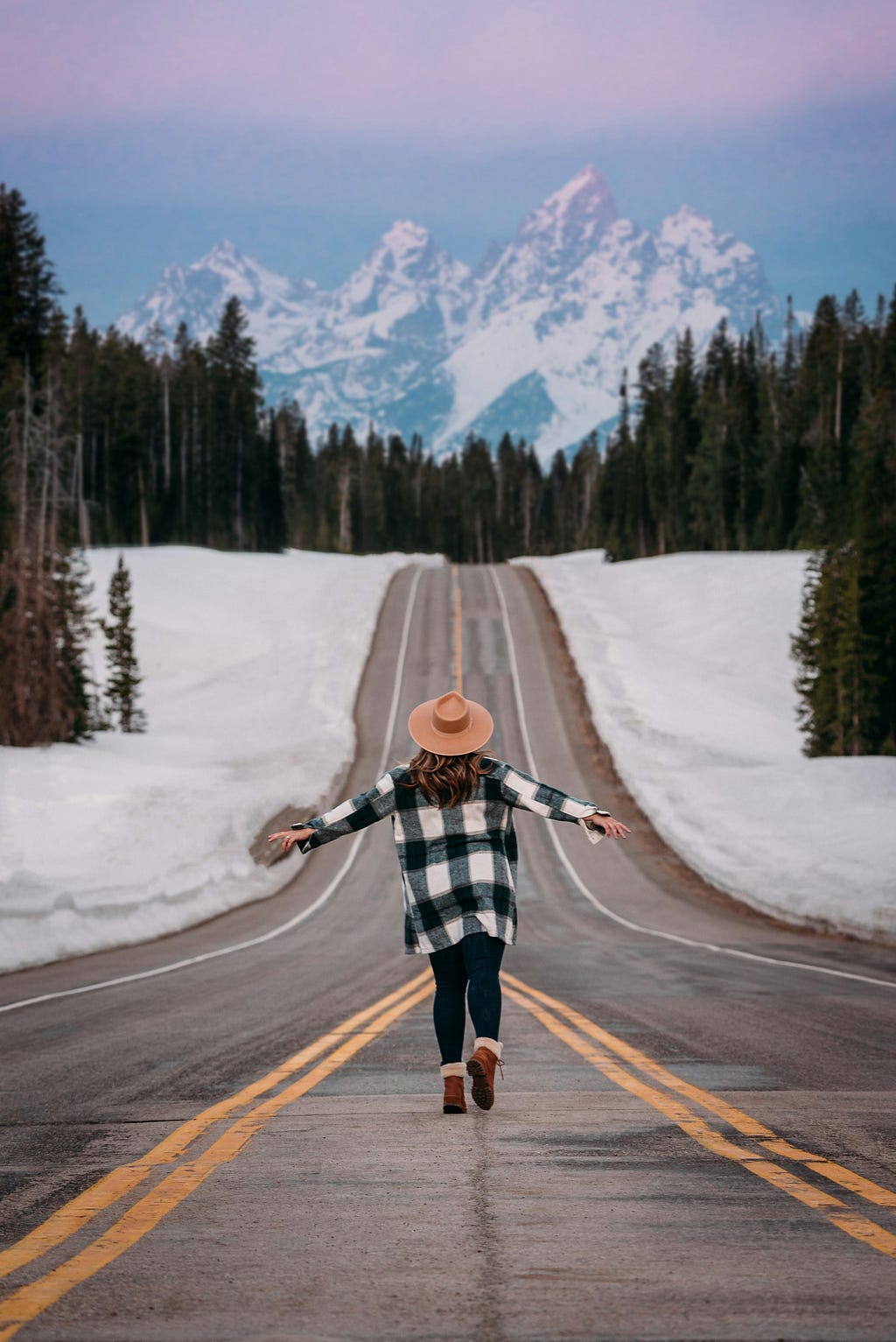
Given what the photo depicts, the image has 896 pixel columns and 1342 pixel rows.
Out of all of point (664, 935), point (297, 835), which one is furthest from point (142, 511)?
point (297, 835)

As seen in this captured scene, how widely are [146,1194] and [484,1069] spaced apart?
6.14 feet

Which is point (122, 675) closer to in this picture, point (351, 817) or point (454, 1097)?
point (351, 817)

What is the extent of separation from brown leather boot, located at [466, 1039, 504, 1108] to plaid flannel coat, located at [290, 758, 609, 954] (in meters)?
0.53

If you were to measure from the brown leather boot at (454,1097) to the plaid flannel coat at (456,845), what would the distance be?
2.20 ft

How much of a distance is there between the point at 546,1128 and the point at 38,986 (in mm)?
8928

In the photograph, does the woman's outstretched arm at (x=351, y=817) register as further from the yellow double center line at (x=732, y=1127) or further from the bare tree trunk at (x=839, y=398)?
the bare tree trunk at (x=839, y=398)

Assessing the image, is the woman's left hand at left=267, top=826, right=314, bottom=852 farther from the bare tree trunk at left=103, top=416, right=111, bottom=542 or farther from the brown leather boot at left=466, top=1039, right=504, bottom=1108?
the bare tree trunk at left=103, top=416, right=111, bottom=542

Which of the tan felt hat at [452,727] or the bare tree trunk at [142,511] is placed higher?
the bare tree trunk at [142,511]

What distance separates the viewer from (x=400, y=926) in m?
22.0

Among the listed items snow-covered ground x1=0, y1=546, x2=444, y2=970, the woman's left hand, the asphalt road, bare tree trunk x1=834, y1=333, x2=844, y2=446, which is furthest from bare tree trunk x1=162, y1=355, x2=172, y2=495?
the woman's left hand

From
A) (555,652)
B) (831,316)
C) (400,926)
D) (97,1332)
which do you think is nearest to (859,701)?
(555,652)

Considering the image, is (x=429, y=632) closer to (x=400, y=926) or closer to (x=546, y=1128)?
(x=400, y=926)

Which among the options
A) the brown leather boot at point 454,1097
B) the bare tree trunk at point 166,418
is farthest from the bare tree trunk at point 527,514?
the brown leather boot at point 454,1097

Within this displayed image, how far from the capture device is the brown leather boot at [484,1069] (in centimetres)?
659
